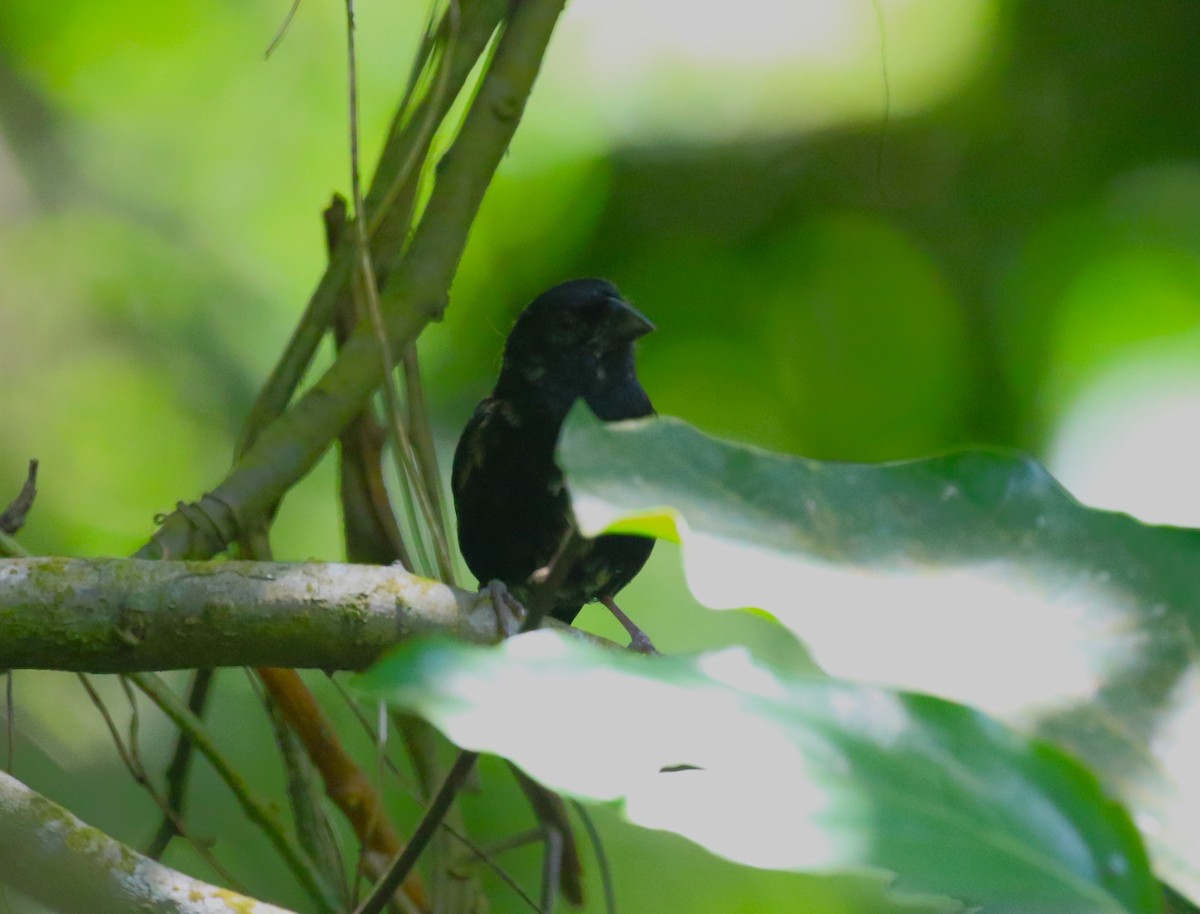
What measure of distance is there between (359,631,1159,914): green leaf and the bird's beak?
257 centimetres

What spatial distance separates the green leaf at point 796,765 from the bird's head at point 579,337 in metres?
2.55

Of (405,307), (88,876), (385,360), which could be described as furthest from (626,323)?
(88,876)

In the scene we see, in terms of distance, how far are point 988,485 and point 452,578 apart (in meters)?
1.42

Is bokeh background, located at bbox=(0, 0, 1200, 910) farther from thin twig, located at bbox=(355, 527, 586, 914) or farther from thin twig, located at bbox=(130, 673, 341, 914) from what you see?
thin twig, located at bbox=(355, 527, 586, 914)

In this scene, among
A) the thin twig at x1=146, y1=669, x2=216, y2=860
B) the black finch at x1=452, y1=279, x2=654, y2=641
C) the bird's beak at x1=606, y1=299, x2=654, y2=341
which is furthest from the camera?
the bird's beak at x1=606, y1=299, x2=654, y2=341

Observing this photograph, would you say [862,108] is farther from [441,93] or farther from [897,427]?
[441,93]

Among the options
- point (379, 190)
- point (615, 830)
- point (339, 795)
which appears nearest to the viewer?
point (339, 795)

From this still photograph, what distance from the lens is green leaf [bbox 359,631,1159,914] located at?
0.72 metres

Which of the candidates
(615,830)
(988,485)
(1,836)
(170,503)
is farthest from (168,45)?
(988,485)

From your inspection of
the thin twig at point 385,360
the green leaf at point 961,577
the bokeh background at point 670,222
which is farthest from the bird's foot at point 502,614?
the bokeh background at point 670,222

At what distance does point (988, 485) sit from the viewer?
1.07 metres

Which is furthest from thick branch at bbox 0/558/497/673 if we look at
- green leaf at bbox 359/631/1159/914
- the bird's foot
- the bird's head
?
the bird's head

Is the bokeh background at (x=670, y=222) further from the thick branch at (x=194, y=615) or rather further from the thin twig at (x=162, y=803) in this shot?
the thick branch at (x=194, y=615)

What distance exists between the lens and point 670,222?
520cm
